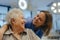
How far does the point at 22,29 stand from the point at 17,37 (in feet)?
0.29

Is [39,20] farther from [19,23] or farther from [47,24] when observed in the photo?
[19,23]

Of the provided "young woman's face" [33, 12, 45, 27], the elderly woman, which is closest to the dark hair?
"young woman's face" [33, 12, 45, 27]

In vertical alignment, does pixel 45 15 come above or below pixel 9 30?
above

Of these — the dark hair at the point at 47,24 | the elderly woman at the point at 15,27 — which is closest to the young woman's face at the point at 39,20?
the dark hair at the point at 47,24

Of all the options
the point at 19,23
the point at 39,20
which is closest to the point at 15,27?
the point at 19,23

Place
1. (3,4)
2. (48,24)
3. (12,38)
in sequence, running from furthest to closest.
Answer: (3,4), (48,24), (12,38)

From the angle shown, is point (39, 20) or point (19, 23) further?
point (39, 20)

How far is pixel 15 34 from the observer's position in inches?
49.6

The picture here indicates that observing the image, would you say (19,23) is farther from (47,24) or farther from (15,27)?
(47,24)

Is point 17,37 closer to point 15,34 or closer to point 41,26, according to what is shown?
point 15,34

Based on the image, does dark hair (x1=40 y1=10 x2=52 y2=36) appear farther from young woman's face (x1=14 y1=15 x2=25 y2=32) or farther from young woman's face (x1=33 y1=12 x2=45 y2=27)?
young woman's face (x1=14 y1=15 x2=25 y2=32)

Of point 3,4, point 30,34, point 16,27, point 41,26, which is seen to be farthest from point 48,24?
point 3,4

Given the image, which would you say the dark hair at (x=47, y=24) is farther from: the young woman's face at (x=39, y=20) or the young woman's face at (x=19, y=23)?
the young woman's face at (x=19, y=23)

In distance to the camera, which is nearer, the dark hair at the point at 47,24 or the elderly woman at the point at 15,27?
the elderly woman at the point at 15,27
